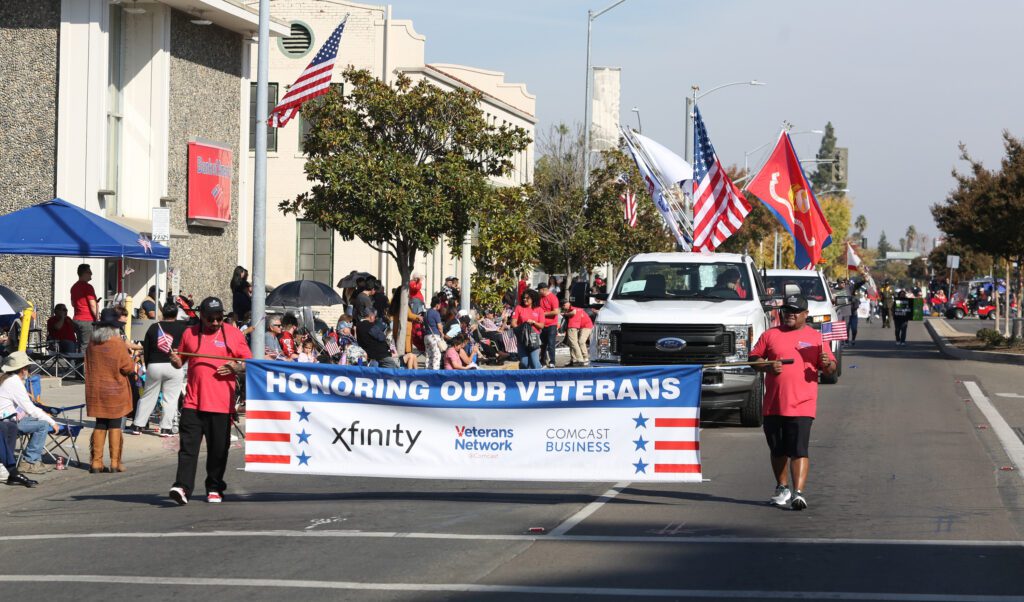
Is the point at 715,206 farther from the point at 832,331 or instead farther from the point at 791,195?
the point at 832,331

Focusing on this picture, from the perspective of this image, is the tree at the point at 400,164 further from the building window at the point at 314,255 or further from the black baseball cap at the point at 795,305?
the building window at the point at 314,255

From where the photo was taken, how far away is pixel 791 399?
38.0ft

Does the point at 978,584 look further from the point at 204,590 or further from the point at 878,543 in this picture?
the point at 204,590

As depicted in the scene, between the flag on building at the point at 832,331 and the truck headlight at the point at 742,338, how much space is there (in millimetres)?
7731

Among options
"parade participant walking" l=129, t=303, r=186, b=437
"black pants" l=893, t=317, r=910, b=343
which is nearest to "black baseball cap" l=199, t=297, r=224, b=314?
"parade participant walking" l=129, t=303, r=186, b=437

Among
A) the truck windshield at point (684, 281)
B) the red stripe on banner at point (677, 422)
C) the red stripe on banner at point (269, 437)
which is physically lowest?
the red stripe on banner at point (269, 437)

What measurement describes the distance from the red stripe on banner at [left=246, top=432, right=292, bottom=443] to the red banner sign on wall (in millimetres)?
18053

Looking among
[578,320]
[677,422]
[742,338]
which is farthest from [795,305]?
[578,320]

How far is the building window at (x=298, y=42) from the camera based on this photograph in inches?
1763

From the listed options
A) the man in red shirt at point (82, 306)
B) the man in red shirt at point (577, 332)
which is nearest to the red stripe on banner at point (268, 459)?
the man in red shirt at point (82, 306)

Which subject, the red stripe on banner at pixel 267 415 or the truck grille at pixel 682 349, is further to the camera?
the truck grille at pixel 682 349

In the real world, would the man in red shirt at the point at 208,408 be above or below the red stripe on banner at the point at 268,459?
above

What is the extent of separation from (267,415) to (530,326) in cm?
1512

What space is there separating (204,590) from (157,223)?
1176 centimetres
